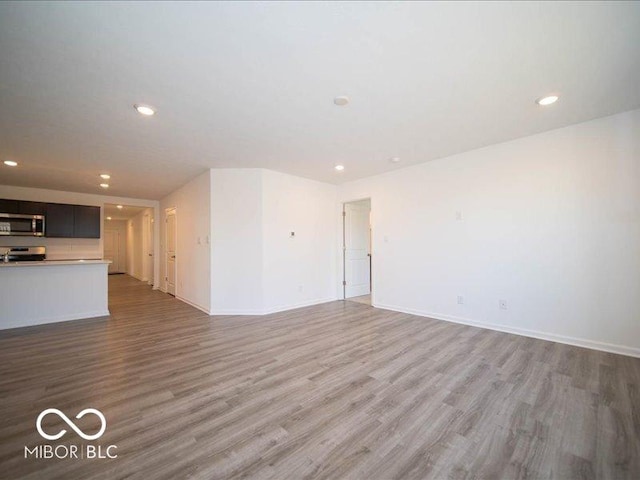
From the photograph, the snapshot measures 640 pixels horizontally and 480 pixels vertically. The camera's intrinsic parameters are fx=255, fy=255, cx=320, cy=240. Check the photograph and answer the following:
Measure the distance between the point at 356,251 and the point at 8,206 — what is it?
24.7ft

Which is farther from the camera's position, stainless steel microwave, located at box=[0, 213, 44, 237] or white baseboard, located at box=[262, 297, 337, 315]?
stainless steel microwave, located at box=[0, 213, 44, 237]

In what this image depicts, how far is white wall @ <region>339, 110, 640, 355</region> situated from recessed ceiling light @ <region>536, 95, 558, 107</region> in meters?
0.90

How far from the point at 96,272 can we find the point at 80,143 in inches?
91.2

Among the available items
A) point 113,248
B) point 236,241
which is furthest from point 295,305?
point 113,248

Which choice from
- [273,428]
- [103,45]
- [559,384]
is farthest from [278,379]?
[103,45]

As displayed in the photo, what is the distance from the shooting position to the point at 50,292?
4148 mm

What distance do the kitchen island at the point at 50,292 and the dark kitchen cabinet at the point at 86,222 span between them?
2.39 metres

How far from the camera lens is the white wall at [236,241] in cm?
459

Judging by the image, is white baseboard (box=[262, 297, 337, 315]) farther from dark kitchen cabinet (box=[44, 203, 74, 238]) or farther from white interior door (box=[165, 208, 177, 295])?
dark kitchen cabinet (box=[44, 203, 74, 238])

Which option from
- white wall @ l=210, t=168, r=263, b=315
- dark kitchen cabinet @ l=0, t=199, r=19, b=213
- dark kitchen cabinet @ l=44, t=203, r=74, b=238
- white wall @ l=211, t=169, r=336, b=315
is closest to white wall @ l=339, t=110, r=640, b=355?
white wall @ l=211, t=169, r=336, b=315

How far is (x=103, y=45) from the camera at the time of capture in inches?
68.7

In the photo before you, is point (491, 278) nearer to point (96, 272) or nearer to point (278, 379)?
point (278, 379)

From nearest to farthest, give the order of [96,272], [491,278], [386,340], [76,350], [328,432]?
[328,432], [76,350], [386,340], [491,278], [96,272]

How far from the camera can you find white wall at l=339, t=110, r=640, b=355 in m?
2.82
